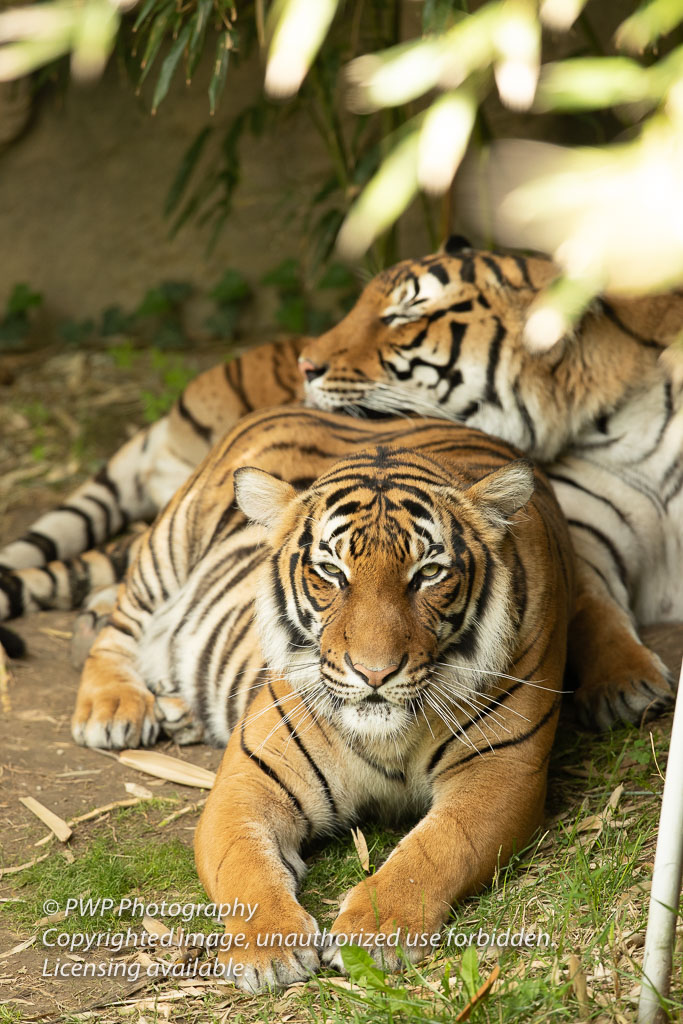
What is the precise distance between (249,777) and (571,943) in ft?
2.48

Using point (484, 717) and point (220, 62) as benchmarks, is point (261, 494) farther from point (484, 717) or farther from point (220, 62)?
point (220, 62)

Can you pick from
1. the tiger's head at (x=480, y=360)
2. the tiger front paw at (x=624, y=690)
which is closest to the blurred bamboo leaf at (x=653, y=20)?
the tiger front paw at (x=624, y=690)

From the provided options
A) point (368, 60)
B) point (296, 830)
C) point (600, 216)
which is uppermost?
point (368, 60)

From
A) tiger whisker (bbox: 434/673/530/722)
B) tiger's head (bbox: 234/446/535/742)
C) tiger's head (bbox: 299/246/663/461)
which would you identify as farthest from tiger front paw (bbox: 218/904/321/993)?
tiger's head (bbox: 299/246/663/461)

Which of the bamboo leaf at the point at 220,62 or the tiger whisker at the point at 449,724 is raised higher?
the bamboo leaf at the point at 220,62

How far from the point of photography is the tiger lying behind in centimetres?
202

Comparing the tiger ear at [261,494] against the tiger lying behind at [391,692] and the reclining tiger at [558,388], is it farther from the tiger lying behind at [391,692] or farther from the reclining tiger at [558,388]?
the reclining tiger at [558,388]

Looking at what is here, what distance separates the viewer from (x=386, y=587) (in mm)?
2074

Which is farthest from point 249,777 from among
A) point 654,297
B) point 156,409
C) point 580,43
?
point 580,43

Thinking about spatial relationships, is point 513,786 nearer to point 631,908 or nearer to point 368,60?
point 631,908

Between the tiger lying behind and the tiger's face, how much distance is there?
692 mm

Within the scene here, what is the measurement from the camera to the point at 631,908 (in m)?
1.98

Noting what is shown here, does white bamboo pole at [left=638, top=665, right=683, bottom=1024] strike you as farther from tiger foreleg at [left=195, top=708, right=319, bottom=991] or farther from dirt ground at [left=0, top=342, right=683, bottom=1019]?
dirt ground at [left=0, top=342, right=683, bottom=1019]

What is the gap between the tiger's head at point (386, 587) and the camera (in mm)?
2047
